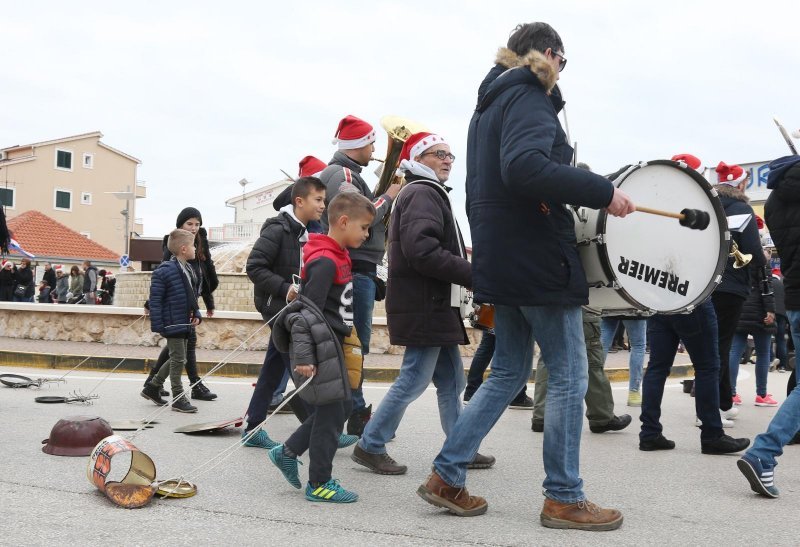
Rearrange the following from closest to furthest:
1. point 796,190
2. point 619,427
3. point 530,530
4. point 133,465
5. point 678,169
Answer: point 530,530 → point 133,465 → point 678,169 → point 796,190 → point 619,427

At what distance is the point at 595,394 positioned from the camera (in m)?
6.78

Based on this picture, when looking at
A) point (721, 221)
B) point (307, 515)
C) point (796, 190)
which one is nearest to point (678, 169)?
point (721, 221)

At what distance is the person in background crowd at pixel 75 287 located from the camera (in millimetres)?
27609

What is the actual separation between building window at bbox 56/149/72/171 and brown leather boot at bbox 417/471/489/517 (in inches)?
2500

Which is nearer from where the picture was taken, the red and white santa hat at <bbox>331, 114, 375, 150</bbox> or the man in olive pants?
the red and white santa hat at <bbox>331, 114, 375, 150</bbox>

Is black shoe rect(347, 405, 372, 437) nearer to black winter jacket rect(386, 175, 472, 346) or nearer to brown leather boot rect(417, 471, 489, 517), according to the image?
black winter jacket rect(386, 175, 472, 346)

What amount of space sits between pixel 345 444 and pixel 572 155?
8.44ft

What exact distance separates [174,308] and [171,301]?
0.07 metres

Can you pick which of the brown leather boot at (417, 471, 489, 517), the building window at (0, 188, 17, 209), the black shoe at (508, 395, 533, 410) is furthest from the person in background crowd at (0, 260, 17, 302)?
the building window at (0, 188, 17, 209)

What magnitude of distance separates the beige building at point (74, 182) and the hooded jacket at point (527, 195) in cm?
5699

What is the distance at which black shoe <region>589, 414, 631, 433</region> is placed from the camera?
6762mm

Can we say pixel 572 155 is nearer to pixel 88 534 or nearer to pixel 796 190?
pixel 796 190

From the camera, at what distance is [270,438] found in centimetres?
610

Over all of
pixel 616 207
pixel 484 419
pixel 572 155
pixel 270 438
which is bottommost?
pixel 270 438
